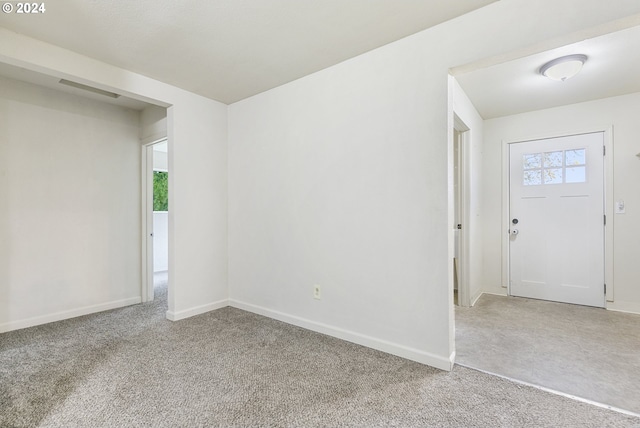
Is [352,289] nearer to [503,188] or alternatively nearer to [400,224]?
[400,224]

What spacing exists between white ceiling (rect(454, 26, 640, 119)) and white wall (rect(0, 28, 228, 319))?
2711 millimetres

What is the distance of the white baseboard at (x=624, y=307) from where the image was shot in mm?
3279

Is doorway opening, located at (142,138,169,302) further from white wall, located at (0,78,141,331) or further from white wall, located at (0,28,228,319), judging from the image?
white wall, located at (0,28,228,319)

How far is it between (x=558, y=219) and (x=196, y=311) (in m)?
4.45

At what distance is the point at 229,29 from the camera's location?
2096 millimetres

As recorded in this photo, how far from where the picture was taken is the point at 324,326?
2.69 meters

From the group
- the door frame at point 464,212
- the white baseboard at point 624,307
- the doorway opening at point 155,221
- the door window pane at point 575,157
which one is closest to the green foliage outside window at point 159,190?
the doorway opening at point 155,221

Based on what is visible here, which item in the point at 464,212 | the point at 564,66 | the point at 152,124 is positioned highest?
the point at 564,66

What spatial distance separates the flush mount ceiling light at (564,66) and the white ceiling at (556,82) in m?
0.05

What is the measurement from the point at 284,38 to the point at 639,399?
10.6ft

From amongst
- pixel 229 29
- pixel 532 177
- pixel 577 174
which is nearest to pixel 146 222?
pixel 229 29

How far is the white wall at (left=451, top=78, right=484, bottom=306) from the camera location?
344 centimetres

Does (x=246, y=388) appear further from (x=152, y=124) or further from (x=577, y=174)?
(x=577, y=174)

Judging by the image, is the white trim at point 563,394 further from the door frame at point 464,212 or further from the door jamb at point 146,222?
the door jamb at point 146,222
